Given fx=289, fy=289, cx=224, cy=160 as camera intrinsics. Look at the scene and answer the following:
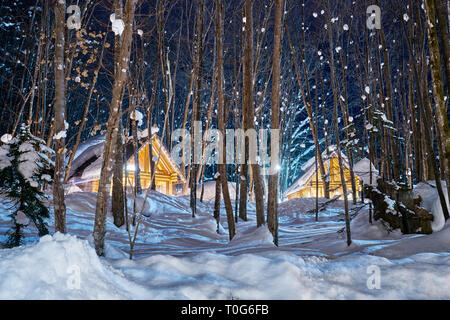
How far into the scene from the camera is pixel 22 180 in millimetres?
5156

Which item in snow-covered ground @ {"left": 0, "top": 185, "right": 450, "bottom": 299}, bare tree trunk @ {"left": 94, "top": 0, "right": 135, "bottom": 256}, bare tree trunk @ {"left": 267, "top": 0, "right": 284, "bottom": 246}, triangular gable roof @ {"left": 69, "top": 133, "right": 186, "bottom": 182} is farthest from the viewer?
triangular gable roof @ {"left": 69, "top": 133, "right": 186, "bottom": 182}

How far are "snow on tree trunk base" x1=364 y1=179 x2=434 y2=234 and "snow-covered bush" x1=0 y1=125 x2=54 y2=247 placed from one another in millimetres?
7529

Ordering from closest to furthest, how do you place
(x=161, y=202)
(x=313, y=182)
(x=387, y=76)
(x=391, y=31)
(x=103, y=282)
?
(x=103, y=282)
(x=387, y=76)
(x=161, y=202)
(x=391, y=31)
(x=313, y=182)

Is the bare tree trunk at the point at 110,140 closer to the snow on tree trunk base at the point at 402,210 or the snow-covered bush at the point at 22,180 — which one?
the snow-covered bush at the point at 22,180

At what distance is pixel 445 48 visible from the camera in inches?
191

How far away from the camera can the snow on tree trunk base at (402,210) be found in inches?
257

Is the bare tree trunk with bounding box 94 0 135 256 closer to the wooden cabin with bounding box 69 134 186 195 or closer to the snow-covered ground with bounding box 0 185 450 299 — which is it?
A: the snow-covered ground with bounding box 0 185 450 299

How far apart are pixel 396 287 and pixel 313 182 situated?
20.5 meters

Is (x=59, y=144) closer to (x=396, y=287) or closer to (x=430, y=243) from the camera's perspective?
(x=396, y=287)

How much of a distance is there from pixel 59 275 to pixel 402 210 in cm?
717

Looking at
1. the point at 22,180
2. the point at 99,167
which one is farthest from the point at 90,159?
the point at 22,180

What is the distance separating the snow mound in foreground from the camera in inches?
80.2

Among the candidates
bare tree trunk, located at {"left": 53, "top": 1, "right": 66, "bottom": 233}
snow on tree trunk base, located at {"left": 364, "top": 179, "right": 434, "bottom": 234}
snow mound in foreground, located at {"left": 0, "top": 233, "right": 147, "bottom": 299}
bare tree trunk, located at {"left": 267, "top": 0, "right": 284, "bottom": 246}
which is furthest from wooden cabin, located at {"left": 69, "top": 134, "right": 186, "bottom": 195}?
snow mound in foreground, located at {"left": 0, "top": 233, "right": 147, "bottom": 299}

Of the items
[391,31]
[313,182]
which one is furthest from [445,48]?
[313,182]
